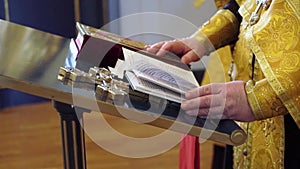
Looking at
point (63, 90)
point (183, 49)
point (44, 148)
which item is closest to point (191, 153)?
point (183, 49)

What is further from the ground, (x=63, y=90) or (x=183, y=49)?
(x=183, y=49)

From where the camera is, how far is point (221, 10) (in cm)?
124

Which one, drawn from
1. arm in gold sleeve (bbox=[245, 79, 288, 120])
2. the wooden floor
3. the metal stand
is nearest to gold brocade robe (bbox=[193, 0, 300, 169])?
arm in gold sleeve (bbox=[245, 79, 288, 120])

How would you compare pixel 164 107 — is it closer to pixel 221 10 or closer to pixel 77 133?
pixel 77 133

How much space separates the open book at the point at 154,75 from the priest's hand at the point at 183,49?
101mm

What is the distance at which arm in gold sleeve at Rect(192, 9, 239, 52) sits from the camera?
1191mm

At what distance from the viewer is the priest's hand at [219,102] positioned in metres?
0.79

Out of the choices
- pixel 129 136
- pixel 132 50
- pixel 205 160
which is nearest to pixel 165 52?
pixel 132 50

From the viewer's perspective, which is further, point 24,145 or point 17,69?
point 24,145

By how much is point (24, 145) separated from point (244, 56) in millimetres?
1615

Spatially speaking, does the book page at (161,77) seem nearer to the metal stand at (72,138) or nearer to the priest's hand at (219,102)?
the priest's hand at (219,102)

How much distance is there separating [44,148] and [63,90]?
67.6 inches

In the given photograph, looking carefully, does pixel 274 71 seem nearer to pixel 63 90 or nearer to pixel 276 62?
pixel 276 62

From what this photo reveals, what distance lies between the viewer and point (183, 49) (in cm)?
115
